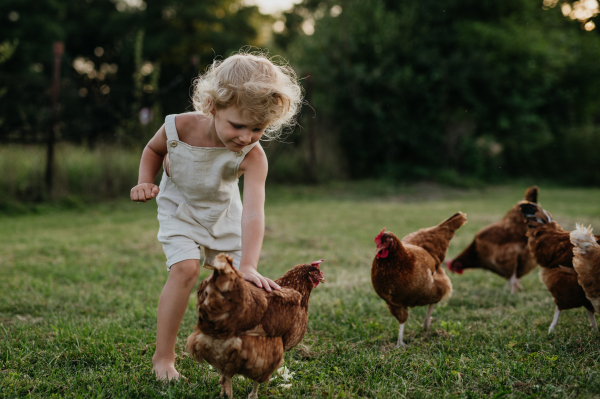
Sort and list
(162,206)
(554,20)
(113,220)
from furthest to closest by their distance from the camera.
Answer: (554,20) < (113,220) < (162,206)

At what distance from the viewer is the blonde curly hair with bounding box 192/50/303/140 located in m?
2.14

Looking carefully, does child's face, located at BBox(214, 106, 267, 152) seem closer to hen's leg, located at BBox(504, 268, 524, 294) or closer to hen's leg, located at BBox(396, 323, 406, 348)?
hen's leg, located at BBox(396, 323, 406, 348)

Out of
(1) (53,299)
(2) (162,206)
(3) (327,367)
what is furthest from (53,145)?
(3) (327,367)

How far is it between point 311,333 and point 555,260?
6.18 ft

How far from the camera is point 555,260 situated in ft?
10.5

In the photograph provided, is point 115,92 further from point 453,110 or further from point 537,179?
point 537,179

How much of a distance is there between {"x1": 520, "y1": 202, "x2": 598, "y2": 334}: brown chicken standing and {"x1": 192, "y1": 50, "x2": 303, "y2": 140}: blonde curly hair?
90.8 inches

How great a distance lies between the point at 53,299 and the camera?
3.67m

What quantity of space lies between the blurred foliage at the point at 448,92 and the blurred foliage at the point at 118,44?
17.0 ft

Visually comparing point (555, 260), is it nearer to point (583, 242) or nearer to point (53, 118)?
point (583, 242)

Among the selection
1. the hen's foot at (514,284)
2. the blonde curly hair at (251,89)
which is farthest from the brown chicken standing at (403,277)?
the hen's foot at (514,284)

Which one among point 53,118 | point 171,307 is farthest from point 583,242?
point 53,118

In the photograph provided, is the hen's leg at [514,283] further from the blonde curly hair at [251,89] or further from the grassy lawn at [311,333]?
the blonde curly hair at [251,89]

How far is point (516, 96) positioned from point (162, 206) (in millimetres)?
15881
